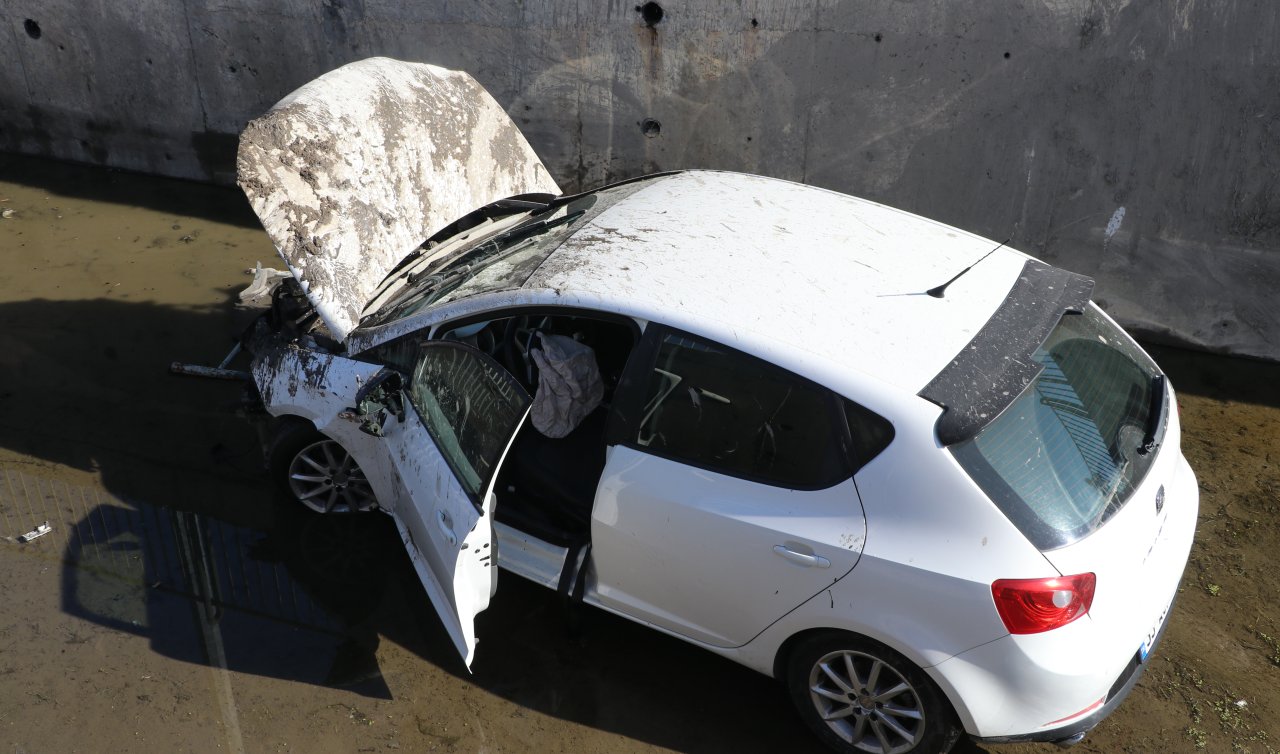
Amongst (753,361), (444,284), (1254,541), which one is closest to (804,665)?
(753,361)

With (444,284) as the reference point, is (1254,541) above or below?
below

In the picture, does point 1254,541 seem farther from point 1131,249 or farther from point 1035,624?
point 1035,624

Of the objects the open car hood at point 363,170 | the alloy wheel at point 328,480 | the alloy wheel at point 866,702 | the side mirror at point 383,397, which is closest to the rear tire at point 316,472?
the alloy wheel at point 328,480

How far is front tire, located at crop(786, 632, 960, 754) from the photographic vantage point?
3.21 meters

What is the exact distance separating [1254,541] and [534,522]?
3.43 meters

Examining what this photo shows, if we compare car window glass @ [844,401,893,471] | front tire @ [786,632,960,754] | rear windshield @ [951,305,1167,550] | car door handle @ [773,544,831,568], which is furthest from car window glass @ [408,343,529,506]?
rear windshield @ [951,305,1167,550]

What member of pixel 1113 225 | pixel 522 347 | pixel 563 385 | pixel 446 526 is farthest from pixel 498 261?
pixel 1113 225

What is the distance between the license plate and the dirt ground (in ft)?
2.19

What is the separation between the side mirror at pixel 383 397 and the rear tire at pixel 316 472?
52 centimetres

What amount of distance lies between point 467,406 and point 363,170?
1.40 meters

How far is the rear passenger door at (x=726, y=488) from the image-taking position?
10.1 ft

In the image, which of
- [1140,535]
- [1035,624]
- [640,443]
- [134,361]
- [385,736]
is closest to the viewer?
[1035,624]

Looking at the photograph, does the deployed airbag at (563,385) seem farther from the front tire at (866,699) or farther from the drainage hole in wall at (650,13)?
the drainage hole in wall at (650,13)

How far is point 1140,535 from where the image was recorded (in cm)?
311
